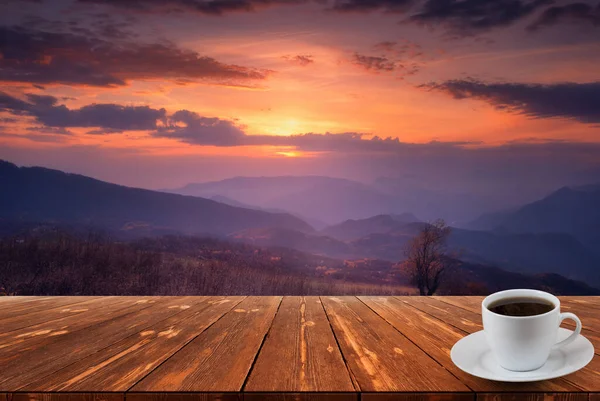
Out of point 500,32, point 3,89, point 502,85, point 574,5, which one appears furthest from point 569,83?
point 3,89

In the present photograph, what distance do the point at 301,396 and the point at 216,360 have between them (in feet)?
1.22

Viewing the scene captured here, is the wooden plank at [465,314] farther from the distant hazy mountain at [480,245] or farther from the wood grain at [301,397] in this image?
the distant hazy mountain at [480,245]

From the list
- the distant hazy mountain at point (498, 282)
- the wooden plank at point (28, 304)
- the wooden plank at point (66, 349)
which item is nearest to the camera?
the wooden plank at point (66, 349)

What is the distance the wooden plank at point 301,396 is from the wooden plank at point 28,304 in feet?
5.63

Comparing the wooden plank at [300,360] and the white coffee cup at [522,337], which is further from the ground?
the white coffee cup at [522,337]

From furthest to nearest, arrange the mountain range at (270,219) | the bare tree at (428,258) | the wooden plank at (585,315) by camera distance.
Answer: the mountain range at (270,219) → the bare tree at (428,258) → the wooden plank at (585,315)

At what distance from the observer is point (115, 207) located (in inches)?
929

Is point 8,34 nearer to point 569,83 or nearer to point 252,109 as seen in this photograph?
point 252,109

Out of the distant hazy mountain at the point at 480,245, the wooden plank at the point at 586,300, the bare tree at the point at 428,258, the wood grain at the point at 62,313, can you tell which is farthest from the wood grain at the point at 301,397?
the distant hazy mountain at the point at 480,245

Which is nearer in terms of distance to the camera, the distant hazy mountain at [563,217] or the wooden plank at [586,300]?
the wooden plank at [586,300]

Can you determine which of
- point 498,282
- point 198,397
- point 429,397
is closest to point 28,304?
point 198,397

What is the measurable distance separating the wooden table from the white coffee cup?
59 mm

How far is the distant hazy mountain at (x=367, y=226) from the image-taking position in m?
27.6

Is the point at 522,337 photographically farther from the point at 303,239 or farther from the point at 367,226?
the point at 367,226
